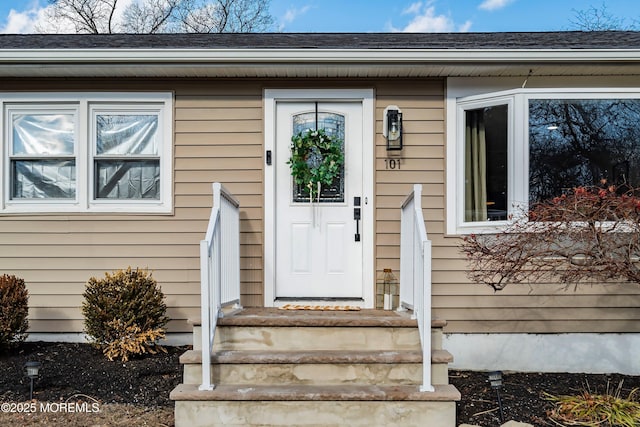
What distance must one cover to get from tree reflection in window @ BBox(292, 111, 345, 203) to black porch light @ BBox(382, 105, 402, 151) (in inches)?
15.4

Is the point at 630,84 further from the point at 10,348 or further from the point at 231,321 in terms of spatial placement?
the point at 10,348

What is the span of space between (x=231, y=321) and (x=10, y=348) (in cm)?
215

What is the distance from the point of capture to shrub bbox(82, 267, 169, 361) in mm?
4109

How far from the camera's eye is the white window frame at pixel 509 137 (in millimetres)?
4414

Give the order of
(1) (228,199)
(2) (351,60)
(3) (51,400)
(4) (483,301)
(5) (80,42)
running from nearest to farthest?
(3) (51,400)
(1) (228,199)
(2) (351,60)
(4) (483,301)
(5) (80,42)

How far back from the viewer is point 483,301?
15.1 feet

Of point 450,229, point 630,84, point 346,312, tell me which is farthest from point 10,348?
point 630,84

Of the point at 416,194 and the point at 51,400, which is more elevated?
the point at 416,194

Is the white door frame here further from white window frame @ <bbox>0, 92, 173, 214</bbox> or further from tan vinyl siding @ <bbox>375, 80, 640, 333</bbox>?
white window frame @ <bbox>0, 92, 173, 214</bbox>

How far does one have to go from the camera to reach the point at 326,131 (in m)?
4.72

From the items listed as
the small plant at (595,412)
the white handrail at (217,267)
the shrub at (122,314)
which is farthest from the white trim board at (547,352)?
the shrub at (122,314)

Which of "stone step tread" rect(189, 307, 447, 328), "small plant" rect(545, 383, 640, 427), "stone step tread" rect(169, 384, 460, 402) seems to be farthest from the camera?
"stone step tread" rect(189, 307, 447, 328)

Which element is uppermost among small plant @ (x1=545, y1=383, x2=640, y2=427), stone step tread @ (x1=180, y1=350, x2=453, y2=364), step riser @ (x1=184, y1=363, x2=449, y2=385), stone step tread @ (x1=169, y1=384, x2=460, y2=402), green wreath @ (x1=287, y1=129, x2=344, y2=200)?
green wreath @ (x1=287, y1=129, x2=344, y2=200)

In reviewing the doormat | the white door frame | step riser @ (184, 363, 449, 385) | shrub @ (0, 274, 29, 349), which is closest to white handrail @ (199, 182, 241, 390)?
step riser @ (184, 363, 449, 385)
